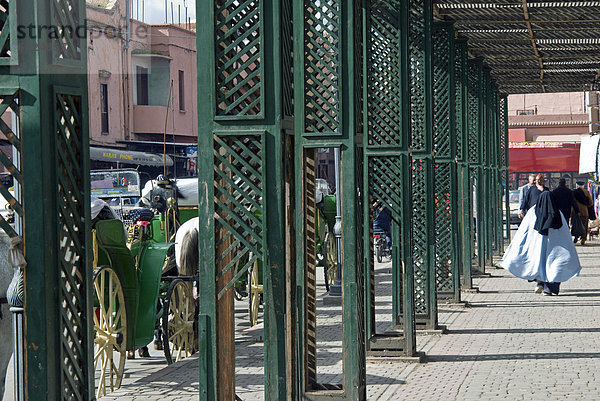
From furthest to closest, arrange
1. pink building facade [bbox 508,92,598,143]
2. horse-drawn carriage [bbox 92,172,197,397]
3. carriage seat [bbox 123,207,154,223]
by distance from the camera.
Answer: pink building facade [bbox 508,92,598,143] → carriage seat [bbox 123,207,154,223] → horse-drawn carriage [bbox 92,172,197,397]

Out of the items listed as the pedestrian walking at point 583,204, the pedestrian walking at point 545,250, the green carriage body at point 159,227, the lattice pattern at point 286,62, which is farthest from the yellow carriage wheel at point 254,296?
the pedestrian walking at point 583,204

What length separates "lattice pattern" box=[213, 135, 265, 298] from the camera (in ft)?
21.5

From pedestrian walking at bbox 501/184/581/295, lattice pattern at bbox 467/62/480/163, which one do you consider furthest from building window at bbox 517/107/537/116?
pedestrian walking at bbox 501/184/581/295

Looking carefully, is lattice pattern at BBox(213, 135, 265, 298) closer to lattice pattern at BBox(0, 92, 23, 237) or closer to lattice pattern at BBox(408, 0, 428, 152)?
lattice pattern at BBox(0, 92, 23, 237)

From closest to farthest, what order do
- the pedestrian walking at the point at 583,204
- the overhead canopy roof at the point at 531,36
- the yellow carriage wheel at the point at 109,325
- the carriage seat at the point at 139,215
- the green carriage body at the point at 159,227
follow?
the yellow carriage wheel at the point at 109,325 < the green carriage body at the point at 159,227 < the carriage seat at the point at 139,215 < the overhead canopy roof at the point at 531,36 < the pedestrian walking at the point at 583,204

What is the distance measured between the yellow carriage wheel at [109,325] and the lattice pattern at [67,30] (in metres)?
6.25

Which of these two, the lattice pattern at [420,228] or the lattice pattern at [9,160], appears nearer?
the lattice pattern at [9,160]

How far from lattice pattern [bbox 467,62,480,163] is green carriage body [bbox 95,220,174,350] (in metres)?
13.2

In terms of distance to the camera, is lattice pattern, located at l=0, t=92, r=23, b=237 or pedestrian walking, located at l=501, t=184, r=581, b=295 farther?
pedestrian walking, located at l=501, t=184, r=581, b=295

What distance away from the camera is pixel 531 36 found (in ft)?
69.8

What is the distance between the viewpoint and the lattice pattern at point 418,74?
13758mm

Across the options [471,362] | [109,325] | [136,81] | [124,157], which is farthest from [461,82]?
[136,81]

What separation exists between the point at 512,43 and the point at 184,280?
1219 cm

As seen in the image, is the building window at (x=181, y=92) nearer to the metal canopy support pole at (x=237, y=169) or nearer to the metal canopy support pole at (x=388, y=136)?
the metal canopy support pole at (x=388, y=136)
